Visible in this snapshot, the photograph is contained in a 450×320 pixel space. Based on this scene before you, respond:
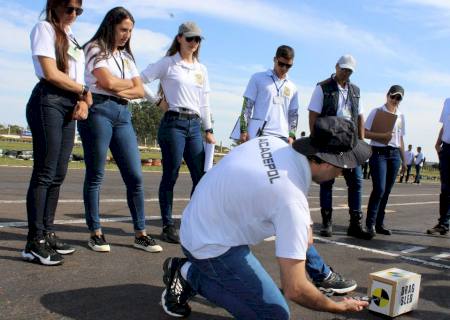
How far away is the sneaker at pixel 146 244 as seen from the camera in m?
4.41

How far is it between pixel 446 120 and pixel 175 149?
14.2 ft

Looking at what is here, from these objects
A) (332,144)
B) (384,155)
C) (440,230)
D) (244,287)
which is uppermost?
(332,144)

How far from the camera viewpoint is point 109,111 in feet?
13.7

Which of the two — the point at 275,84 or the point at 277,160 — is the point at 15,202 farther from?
the point at 277,160

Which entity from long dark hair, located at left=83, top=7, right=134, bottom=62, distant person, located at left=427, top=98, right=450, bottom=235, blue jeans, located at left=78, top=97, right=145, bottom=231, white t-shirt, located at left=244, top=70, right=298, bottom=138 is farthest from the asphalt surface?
long dark hair, located at left=83, top=7, right=134, bottom=62

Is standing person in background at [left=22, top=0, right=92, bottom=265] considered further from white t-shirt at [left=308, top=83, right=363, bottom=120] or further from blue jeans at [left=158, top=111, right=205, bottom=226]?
white t-shirt at [left=308, top=83, right=363, bottom=120]

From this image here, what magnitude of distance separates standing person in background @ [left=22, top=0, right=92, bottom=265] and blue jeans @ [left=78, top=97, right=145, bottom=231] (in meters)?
0.24

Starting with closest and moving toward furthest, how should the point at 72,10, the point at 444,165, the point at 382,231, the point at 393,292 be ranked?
the point at 393,292 → the point at 72,10 → the point at 382,231 → the point at 444,165

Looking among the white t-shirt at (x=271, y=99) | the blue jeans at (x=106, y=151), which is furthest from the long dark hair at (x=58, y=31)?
the white t-shirt at (x=271, y=99)

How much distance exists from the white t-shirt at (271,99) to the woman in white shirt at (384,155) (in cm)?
154

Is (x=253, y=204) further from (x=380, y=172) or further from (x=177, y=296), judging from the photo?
(x=380, y=172)

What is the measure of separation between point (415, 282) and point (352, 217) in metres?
2.57

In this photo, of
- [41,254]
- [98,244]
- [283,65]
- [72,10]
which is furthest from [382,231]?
[72,10]

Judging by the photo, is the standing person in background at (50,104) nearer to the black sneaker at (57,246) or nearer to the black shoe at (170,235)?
the black sneaker at (57,246)
